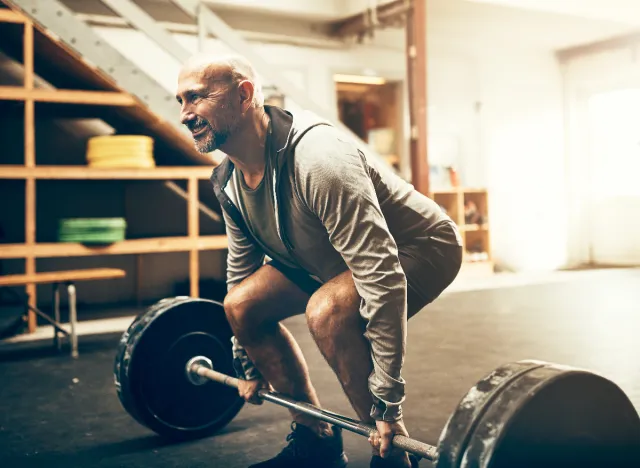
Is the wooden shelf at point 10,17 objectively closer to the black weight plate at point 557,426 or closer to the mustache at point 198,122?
the mustache at point 198,122

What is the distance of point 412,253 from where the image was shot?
1.65 m

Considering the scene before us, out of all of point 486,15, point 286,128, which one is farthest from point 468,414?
point 486,15

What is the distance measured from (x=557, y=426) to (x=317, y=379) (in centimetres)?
187

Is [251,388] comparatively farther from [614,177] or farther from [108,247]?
[614,177]

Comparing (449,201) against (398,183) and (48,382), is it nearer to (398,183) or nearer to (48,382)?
(48,382)

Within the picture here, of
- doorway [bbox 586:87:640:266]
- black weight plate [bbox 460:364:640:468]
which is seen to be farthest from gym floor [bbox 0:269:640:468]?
doorway [bbox 586:87:640:266]

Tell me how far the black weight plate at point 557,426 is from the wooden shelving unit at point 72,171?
360 centimetres

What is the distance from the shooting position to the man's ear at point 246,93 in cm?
159

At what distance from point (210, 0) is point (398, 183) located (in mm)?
4826

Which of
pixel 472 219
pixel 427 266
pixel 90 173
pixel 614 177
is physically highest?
pixel 614 177

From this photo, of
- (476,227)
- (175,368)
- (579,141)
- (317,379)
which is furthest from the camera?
(579,141)

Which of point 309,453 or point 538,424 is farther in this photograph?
point 309,453

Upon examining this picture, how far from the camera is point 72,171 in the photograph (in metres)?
4.45

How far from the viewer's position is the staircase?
14.1ft
